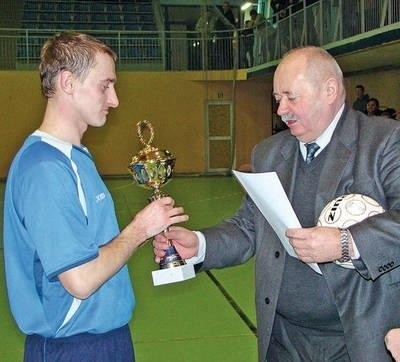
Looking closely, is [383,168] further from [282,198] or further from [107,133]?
[107,133]

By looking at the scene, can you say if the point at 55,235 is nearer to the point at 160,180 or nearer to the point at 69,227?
the point at 69,227

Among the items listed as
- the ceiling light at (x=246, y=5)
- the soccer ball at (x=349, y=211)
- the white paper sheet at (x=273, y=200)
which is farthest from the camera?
the ceiling light at (x=246, y=5)

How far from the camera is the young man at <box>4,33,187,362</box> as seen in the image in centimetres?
196

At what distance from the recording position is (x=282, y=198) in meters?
2.33

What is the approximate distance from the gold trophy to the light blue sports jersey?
0.37 m

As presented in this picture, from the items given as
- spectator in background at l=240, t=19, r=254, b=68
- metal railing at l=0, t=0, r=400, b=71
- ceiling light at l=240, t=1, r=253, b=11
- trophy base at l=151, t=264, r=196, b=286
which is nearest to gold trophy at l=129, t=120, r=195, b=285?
trophy base at l=151, t=264, r=196, b=286

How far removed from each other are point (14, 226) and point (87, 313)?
0.38 metres

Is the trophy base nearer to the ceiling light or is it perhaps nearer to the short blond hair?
the short blond hair

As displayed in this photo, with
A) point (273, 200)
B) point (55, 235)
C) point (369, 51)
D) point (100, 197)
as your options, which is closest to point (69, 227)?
point (55, 235)

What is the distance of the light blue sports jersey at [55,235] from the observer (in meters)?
1.96

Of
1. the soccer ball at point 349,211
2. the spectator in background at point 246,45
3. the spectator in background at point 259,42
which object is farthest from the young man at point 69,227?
the spectator in background at point 246,45

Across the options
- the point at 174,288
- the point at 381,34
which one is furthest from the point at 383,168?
the point at 381,34

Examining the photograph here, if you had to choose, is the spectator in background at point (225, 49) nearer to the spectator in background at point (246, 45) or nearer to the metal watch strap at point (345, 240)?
the spectator in background at point (246, 45)

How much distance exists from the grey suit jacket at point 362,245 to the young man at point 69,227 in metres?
0.58
